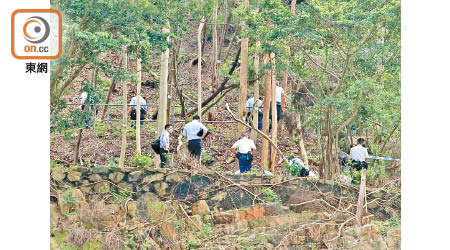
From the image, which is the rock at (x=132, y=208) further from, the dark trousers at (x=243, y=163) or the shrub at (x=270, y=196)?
the shrub at (x=270, y=196)

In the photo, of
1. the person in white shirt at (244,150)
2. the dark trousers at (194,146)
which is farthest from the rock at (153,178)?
the person in white shirt at (244,150)

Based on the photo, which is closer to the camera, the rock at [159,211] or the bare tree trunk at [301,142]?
the rock at [159,211]

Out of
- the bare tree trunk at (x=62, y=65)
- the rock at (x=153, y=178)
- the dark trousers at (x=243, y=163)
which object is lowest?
the rock at (x=153, y=178)

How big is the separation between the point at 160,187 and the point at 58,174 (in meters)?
1.82

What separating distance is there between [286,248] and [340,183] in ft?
5.78

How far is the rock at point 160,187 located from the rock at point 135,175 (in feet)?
0.99

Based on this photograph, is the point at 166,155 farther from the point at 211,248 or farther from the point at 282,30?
the point at 282,30

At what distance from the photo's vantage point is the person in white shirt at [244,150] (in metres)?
11.5

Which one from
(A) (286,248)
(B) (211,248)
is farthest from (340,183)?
(B) (211,248)

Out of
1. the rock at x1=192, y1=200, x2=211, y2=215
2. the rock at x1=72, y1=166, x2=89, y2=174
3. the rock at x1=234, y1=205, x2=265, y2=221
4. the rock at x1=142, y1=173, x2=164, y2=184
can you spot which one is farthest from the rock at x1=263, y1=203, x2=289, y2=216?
the rock at x1=72, y1=166, x2=89, y2=174

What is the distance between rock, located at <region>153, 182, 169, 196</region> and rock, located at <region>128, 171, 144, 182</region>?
30cm

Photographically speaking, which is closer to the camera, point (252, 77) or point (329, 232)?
point (329, 232)

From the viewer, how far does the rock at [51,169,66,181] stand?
36.9ft

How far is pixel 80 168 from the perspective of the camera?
11453mm
